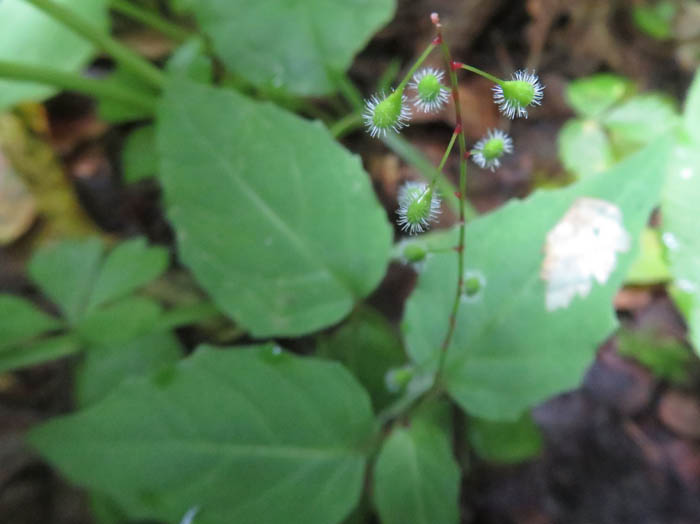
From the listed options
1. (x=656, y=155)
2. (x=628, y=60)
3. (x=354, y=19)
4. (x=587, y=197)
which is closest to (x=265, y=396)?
(x=587, y=197)

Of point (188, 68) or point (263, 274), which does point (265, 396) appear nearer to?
point (263, 274)

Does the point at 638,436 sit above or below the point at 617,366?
below

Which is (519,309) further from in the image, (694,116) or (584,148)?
(584,148)

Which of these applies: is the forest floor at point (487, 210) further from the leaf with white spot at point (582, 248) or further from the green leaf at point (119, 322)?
the leaf with white spot at point (582, 248)

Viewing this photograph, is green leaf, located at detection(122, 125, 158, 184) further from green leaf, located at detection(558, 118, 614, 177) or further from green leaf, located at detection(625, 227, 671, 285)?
green leaf, located at detection(625, 227, 671, 285)

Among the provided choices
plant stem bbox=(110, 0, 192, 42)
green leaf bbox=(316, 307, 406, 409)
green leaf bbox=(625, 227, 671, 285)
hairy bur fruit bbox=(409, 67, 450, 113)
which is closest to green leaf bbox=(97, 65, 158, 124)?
plant stem bbox=(110, 0, 192, 42)

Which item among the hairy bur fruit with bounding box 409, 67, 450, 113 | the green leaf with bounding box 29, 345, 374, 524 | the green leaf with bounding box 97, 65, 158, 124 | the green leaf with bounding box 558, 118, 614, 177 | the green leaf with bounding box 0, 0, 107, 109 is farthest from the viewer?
the green leaf with bounding box 558, 118, 614, 177
